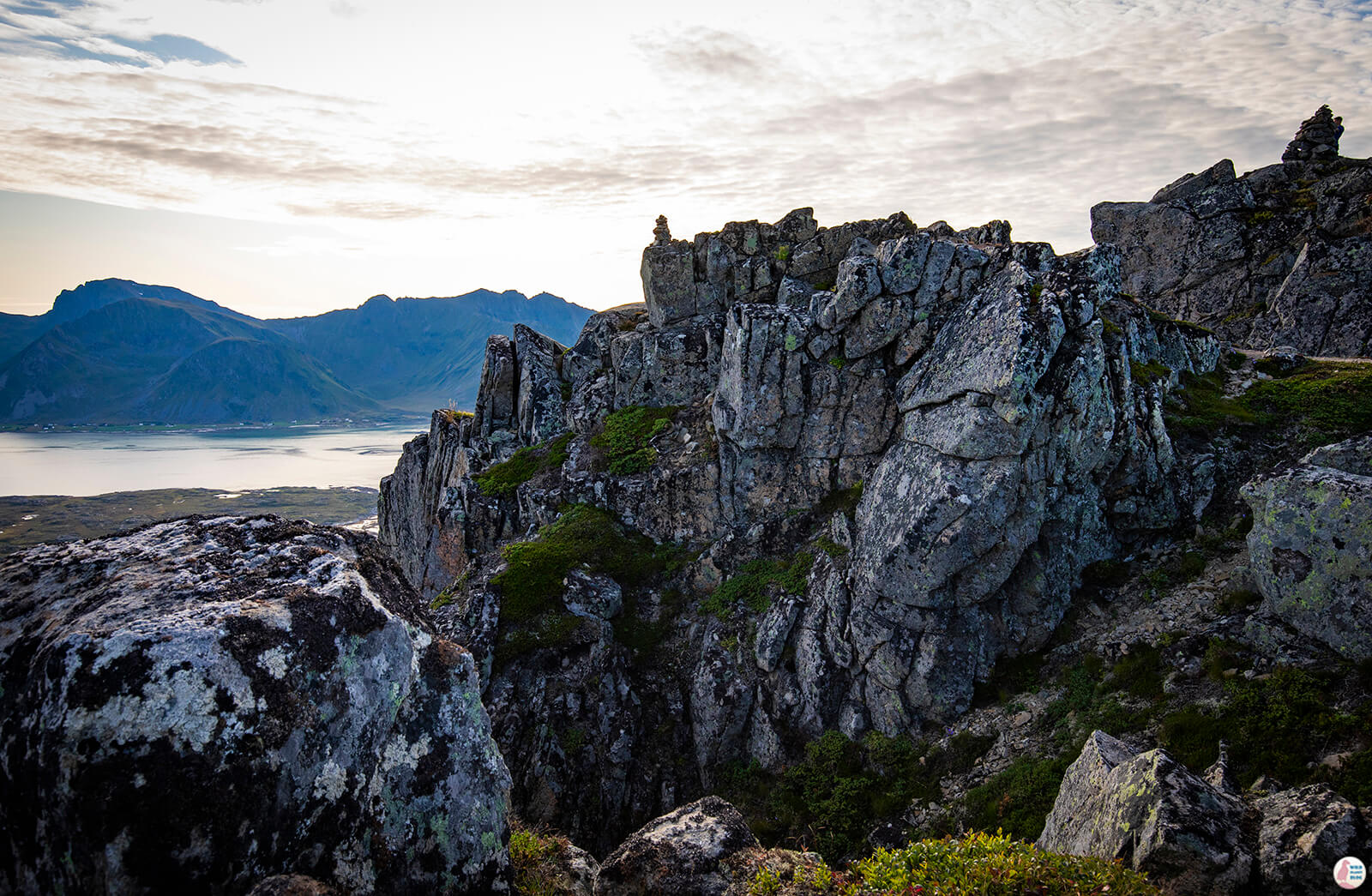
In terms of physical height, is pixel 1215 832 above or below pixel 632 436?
below

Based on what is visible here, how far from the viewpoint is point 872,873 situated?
24.1ft

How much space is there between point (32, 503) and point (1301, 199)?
22524 cm

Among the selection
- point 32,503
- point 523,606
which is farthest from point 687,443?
point 32,503

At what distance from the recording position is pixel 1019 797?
13.7 m

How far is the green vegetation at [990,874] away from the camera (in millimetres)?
6723

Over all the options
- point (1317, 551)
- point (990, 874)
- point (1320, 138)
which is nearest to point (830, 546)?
point (1317, 551)

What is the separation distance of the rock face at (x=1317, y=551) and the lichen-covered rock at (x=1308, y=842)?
20.7 ft

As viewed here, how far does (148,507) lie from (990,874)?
198 meters

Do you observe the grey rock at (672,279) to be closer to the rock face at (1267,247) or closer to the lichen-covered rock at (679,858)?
the lichen-covered rock at (679,858)

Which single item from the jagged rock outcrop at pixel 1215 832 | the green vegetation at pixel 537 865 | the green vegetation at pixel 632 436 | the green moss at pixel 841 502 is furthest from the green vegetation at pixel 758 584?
the green vegetation at pixel 537 865

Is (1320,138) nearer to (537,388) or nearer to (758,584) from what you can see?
(758,584)

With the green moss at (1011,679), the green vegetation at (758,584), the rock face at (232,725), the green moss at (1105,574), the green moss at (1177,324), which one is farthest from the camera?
the green moss at (1177,324)

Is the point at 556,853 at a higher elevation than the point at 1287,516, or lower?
lower

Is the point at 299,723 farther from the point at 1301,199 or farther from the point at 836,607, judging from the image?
the point at 1301,199
